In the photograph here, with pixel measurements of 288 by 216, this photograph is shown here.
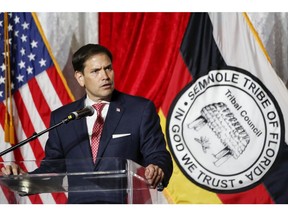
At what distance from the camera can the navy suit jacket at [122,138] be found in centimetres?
284

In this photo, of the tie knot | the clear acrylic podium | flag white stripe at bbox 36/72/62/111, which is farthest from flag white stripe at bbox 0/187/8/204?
flag white stripe at bbox 36/72/62/111

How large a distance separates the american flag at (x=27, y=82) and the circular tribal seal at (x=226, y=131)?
886mm

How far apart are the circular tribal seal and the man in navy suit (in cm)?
158

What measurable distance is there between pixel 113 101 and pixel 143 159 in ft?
1.05

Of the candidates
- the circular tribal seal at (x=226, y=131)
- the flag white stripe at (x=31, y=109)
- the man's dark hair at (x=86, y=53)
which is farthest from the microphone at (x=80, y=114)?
the flag white stripe at (x=31, y=109)

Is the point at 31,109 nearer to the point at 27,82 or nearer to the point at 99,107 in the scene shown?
the point at 27,82

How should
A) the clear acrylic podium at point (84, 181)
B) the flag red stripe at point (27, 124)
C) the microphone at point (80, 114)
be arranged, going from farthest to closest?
the flag red stripe at point (27, 124)
the microphone at point (80, 114)
the clear acrylic podium at point (84, 181)

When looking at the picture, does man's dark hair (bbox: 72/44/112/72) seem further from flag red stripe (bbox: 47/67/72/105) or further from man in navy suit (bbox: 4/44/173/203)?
flag red stripe (bbox: 47/67/72/105)

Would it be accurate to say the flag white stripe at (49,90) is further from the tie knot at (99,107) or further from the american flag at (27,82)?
the tie knot at (99,107)

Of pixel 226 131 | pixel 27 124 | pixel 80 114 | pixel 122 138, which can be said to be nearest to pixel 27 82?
pixel 27 124

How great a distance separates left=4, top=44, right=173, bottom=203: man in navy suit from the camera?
2.84 metres

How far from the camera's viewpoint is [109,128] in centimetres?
291
